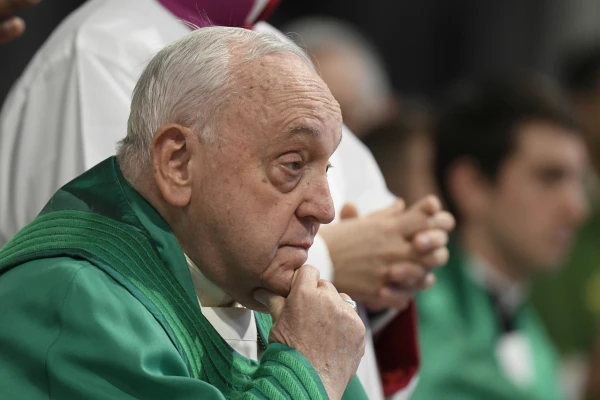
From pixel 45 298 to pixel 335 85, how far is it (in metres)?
4.17

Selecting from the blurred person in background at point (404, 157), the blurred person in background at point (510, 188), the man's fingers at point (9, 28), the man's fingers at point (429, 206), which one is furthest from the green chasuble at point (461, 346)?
the man's fingers at point (9, 28)

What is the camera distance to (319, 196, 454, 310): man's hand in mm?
2527

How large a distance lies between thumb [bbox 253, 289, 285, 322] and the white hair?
0.27m

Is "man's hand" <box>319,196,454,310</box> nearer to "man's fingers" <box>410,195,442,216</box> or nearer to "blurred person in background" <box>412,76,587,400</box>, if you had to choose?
"man's fingers" <box>410,195,442,216</box>

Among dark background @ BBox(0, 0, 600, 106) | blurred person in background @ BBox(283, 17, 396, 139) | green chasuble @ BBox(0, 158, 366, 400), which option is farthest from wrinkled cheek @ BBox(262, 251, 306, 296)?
dark background @ BBox(0, 0, 600, 106)

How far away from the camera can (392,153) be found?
197 inches

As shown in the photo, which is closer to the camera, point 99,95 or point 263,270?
point 263,270

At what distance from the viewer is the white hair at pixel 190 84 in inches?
74.0

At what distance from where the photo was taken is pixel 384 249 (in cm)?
254

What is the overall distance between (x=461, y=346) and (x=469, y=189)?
761 millimetres

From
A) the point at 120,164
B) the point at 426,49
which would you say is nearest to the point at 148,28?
the point at 120,164

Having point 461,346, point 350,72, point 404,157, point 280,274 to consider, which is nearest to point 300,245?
point 280,274

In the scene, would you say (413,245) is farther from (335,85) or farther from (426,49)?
(426,49)

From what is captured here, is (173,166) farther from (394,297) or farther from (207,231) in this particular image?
(394,297)
